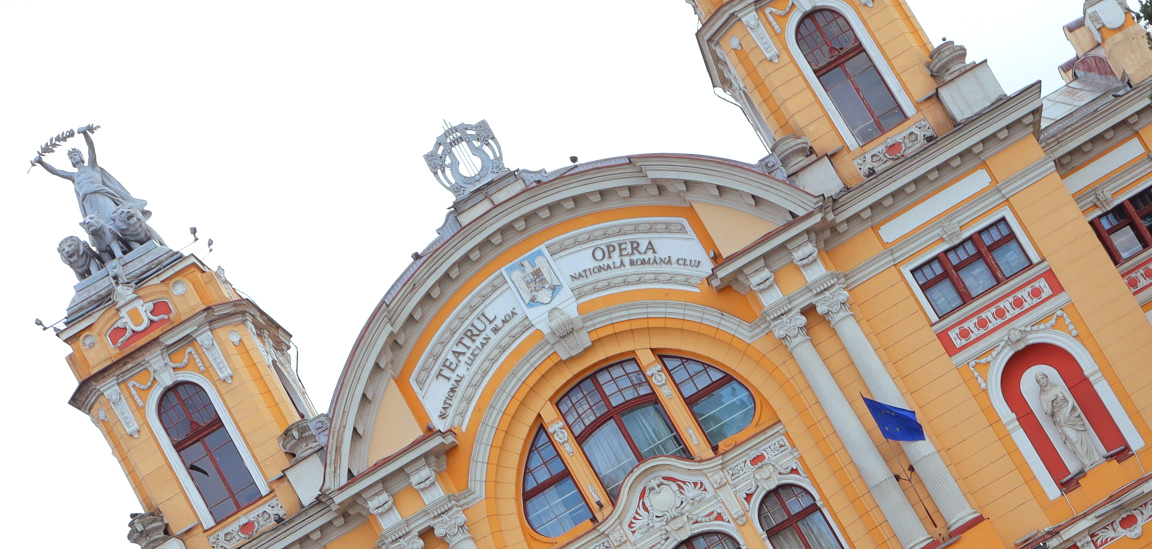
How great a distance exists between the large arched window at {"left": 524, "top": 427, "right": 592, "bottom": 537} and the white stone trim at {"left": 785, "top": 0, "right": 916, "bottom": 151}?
8.09 m

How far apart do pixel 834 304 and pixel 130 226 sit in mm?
14514

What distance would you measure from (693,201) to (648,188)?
873 mm

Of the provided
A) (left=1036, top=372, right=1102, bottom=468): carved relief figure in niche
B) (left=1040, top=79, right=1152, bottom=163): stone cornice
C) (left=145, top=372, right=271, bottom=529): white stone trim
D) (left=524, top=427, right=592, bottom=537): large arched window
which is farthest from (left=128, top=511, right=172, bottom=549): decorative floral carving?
(left=1040, top=79, right=1152, bottom=163): stone cornice

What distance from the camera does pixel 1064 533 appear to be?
73.3 ft

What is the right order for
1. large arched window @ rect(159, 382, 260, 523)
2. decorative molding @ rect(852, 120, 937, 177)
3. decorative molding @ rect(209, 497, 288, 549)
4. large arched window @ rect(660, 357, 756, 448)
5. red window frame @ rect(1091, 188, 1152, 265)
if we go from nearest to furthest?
decorative molding @ rect(852, 120, 937, 177), large arched window @ rect(660, 357, 756, 448), red window frame @ rect(1091, 188, 1152, 265), decorative molding @ rect(209, 497, 288, 549), large arched window @ rect(159, 382, 260, 523)

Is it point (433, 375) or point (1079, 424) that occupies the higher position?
point (433, 375)

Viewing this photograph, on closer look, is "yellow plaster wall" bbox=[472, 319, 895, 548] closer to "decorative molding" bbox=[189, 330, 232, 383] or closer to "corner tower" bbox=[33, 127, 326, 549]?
"corner tower" bbox=[33, 127, 326, 549]

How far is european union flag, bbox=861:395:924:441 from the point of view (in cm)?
2272

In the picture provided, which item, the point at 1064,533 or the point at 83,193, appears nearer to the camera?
the point at 1064,533

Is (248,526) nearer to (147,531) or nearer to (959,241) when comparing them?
(147,531)

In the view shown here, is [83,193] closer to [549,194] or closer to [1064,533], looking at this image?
[549,194]

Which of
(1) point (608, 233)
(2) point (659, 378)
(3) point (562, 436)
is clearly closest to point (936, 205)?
(2) point (659, 378)

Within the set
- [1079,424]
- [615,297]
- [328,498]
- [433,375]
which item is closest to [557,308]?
[615,297]

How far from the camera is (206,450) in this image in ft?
87.9
